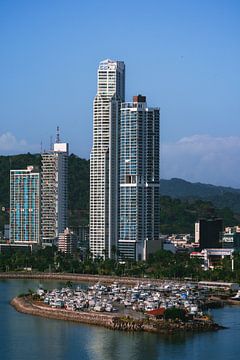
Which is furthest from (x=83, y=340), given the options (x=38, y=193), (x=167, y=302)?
(x=38, y=193)

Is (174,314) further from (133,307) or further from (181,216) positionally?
(181,216)

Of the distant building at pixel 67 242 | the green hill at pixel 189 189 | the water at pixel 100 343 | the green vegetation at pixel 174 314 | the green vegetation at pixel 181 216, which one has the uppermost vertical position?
the green hill at pixel 189 189

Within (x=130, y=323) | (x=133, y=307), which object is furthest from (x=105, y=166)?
(x=130, y=323)

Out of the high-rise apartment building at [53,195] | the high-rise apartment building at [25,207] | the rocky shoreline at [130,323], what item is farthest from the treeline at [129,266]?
the rocky shoreline at [130,323]

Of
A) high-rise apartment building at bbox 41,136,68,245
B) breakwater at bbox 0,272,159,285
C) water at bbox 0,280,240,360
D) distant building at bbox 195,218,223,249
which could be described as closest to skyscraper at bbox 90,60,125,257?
breakwater at bbox 0,272,159,285

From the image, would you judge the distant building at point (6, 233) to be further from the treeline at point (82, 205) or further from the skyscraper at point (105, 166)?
the skyscraper at point (105, 166)

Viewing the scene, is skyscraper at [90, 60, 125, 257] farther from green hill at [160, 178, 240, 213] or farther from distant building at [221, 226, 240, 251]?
green hill at [160, 178, 240, 213]
